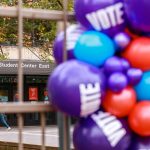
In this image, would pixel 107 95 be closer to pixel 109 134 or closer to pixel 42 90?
pixel 109 134

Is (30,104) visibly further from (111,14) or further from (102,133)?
(111,14)

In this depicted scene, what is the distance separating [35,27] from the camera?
38.4 feet

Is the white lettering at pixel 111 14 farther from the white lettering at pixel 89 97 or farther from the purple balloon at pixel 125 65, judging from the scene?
the white lettering at pixel 89 97

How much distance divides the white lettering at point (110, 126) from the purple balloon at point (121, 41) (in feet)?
1.23

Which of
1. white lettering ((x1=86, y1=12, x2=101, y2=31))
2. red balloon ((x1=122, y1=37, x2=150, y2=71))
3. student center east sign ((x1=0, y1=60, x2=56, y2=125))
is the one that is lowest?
student center east sign ((x1=0, y1=60, x2=56, y2=125))

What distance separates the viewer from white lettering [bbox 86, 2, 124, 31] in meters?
2.90

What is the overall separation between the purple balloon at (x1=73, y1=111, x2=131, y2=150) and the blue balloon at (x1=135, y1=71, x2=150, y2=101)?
0.17 meters

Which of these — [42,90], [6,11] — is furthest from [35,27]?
[42,90]

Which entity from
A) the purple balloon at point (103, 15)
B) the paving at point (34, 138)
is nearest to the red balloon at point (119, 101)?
the purple balloon at point (103, 15)

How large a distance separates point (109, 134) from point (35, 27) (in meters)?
9.01

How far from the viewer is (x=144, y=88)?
2.93 metres

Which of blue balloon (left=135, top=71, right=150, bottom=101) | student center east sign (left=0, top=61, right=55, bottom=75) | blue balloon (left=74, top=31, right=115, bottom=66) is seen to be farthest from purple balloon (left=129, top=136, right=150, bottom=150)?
student center east sign (left=0, top=61, right=55, bottom=75)

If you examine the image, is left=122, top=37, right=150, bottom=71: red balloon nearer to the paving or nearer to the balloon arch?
the balloon arch

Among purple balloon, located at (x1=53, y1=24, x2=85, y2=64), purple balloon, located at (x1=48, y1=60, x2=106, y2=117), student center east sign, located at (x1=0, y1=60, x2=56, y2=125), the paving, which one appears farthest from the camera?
student center east sign, located at (x1=0, y1=60, x2=56, y2=125)
